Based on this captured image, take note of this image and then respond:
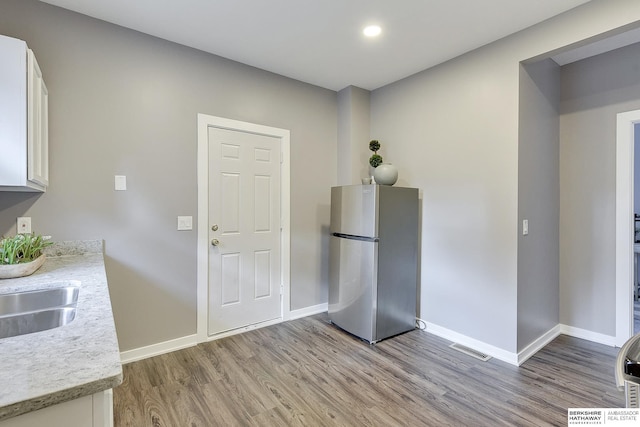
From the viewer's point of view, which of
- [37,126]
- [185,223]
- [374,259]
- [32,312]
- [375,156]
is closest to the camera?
[32,312]

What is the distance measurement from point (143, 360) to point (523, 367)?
301 cm

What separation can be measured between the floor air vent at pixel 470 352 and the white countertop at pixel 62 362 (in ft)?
8.75

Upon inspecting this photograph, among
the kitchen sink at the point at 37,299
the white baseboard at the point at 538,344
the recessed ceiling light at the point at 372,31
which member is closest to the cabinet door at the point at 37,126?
the kitchen sink at the point at 37,299

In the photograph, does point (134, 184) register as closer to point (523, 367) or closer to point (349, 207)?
point (349, 207)

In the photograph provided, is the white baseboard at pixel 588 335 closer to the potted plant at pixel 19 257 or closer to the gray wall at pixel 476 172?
the gray wall at pixel 476 172

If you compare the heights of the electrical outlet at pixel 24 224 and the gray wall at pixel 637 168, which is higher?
the gray wall at pixel 637 168

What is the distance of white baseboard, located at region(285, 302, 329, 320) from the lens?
341 cm

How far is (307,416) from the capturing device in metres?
1.88

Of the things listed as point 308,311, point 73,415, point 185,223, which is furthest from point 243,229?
point 73,415

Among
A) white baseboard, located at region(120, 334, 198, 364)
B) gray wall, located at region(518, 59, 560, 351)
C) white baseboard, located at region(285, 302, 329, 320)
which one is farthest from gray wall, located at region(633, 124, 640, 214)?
white baseboard, located at region(120, 334, 198, 364)

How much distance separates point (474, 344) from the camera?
2738 mm

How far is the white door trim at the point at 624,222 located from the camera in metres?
2.67

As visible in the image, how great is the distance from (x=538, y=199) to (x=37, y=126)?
370 centimetres

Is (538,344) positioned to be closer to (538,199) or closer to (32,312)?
(538,199)
